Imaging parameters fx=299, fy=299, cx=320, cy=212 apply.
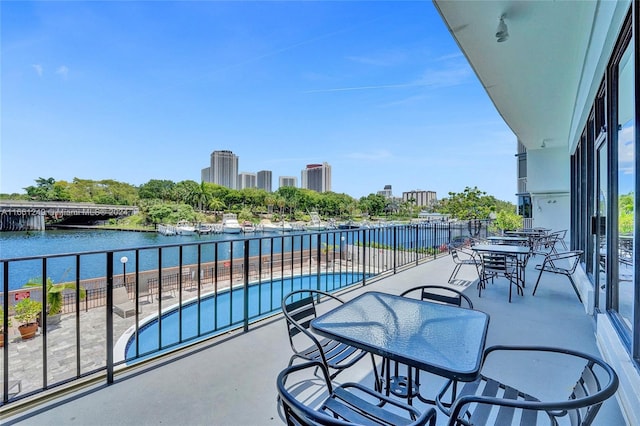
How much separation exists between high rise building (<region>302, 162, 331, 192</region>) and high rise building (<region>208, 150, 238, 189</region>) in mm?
20770

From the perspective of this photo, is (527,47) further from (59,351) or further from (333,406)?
(59,351)

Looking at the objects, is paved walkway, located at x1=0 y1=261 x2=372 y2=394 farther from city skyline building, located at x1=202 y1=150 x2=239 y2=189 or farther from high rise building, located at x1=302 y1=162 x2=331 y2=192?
high rise building, located at x1=302 y1=162 x2=331 y2=192

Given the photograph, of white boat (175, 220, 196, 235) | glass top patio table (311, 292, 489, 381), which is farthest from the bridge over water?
glass top patio table (311, 292, 489, 381)

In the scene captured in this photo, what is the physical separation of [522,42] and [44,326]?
5.11 metres

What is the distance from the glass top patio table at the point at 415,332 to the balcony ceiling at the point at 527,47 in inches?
106

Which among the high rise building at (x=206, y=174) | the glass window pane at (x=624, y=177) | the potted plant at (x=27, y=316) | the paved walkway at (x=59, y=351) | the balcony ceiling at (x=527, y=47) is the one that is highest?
the high rise building at (x=206, y=174)

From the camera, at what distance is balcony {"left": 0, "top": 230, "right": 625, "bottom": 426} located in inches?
64.9

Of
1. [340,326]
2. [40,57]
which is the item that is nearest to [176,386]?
[340,326]

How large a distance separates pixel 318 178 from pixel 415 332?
255ft

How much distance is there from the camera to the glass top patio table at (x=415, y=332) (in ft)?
3.66

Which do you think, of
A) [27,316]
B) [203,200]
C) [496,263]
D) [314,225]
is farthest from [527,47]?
[203,200]

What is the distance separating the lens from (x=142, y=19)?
10172mm

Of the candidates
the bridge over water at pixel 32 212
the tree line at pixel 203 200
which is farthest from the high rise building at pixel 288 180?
the bridge over water at pixel 32 212

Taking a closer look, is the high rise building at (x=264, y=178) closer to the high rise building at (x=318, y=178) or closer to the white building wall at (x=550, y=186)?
the high rise building at (x=318, y=178)
